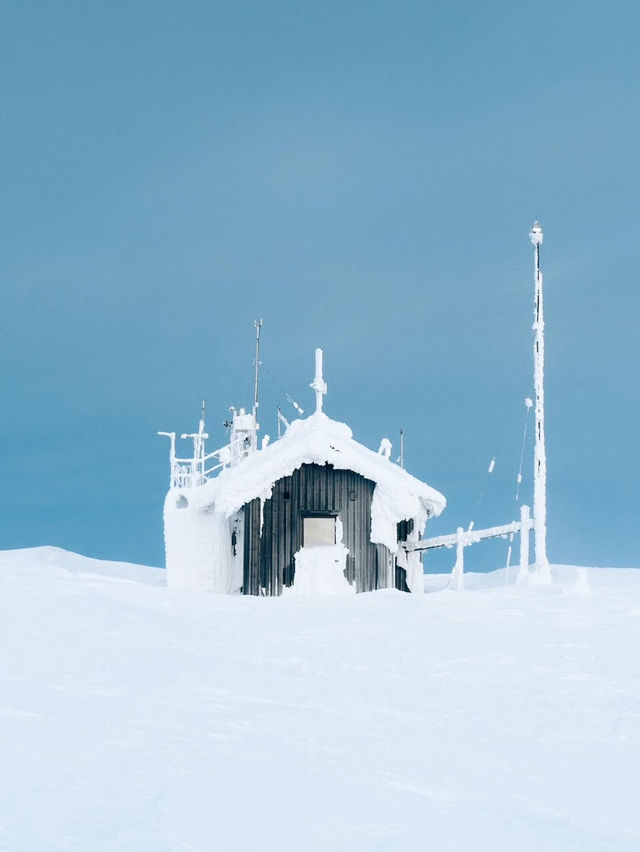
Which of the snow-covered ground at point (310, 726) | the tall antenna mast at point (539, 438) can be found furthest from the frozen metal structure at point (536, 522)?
the snow-covered ground at point (310, 726)

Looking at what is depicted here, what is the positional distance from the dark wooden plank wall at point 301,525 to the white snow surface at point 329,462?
0.23m

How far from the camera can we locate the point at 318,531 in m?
31.0

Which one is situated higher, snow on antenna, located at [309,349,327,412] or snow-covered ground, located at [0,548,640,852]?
snow on antenna, located at [309,349,327,412]

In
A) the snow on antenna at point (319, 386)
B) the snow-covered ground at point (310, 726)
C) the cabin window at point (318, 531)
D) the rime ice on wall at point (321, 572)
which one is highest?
the snow on antenna at point (319, 386)

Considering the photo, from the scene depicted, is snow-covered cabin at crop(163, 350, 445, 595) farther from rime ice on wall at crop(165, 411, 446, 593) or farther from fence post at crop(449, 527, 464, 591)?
fence post at crop(449, 527, 464, 591)

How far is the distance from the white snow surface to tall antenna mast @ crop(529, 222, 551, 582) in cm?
301

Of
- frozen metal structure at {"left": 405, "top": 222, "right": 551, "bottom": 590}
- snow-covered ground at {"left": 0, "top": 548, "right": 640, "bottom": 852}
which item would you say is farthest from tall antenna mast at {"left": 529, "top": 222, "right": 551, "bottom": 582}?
snow-covered ground at {"left": 0, "top": 548, "right": 640, "bottom": 852}

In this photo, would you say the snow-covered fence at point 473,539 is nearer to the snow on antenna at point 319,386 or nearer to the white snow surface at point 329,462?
the white snow surface at point 329,462

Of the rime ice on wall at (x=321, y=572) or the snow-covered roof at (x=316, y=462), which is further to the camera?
the snow-covered roof at (x=316, y=462)

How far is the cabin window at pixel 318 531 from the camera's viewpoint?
28420 millimetres

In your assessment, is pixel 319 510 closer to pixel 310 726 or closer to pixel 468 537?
pixel 468 537

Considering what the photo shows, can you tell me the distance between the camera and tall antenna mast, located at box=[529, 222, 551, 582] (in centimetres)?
2503

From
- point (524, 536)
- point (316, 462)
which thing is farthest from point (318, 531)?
point (524, 536)

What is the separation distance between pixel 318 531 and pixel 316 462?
524 cm
